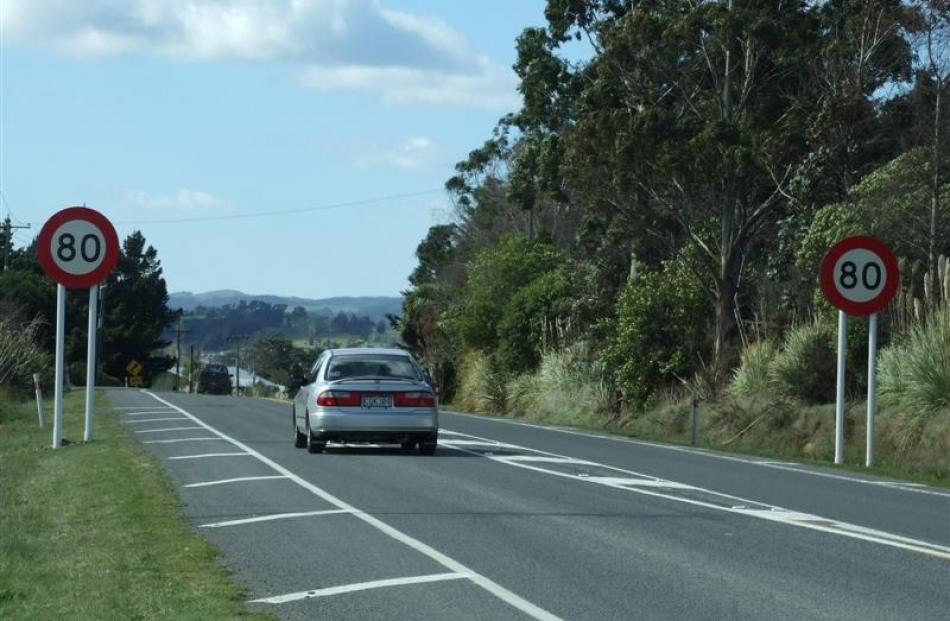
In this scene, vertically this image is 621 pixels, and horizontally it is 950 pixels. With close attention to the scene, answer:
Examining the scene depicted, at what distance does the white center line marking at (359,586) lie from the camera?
31.7 ft

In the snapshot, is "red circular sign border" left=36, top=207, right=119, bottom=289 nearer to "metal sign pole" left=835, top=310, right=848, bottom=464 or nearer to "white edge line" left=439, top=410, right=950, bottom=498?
"white edge line" left=439, top=410, right=950, bottom=498

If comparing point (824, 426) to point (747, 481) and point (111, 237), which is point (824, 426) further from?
point (111, 237)

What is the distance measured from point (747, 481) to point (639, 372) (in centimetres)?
1674

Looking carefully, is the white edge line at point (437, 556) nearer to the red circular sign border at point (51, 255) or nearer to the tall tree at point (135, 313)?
the red circular sign border at point (51, 255)

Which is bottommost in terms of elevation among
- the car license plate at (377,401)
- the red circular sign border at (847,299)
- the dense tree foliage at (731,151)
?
the car license plate at (377,401)

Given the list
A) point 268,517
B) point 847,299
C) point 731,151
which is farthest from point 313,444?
point 731,151

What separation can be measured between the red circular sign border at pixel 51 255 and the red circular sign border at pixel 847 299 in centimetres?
929

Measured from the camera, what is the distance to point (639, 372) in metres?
34.8

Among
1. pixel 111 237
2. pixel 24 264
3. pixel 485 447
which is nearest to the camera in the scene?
pixel 111 237

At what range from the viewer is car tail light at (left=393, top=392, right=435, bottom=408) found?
2120 centimetres

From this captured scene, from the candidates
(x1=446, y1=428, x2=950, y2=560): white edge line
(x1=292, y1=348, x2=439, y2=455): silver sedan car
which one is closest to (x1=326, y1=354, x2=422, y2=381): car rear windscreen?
(x1=292, y1=348, x2=439, y2=455): silver sedan car

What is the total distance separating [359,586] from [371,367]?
1211 cm

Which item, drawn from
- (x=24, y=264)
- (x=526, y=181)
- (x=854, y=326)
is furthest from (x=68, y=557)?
(x=24, y=264)

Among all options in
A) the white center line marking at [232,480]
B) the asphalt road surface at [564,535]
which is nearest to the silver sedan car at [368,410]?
the asphalt road surface at [564,535]
